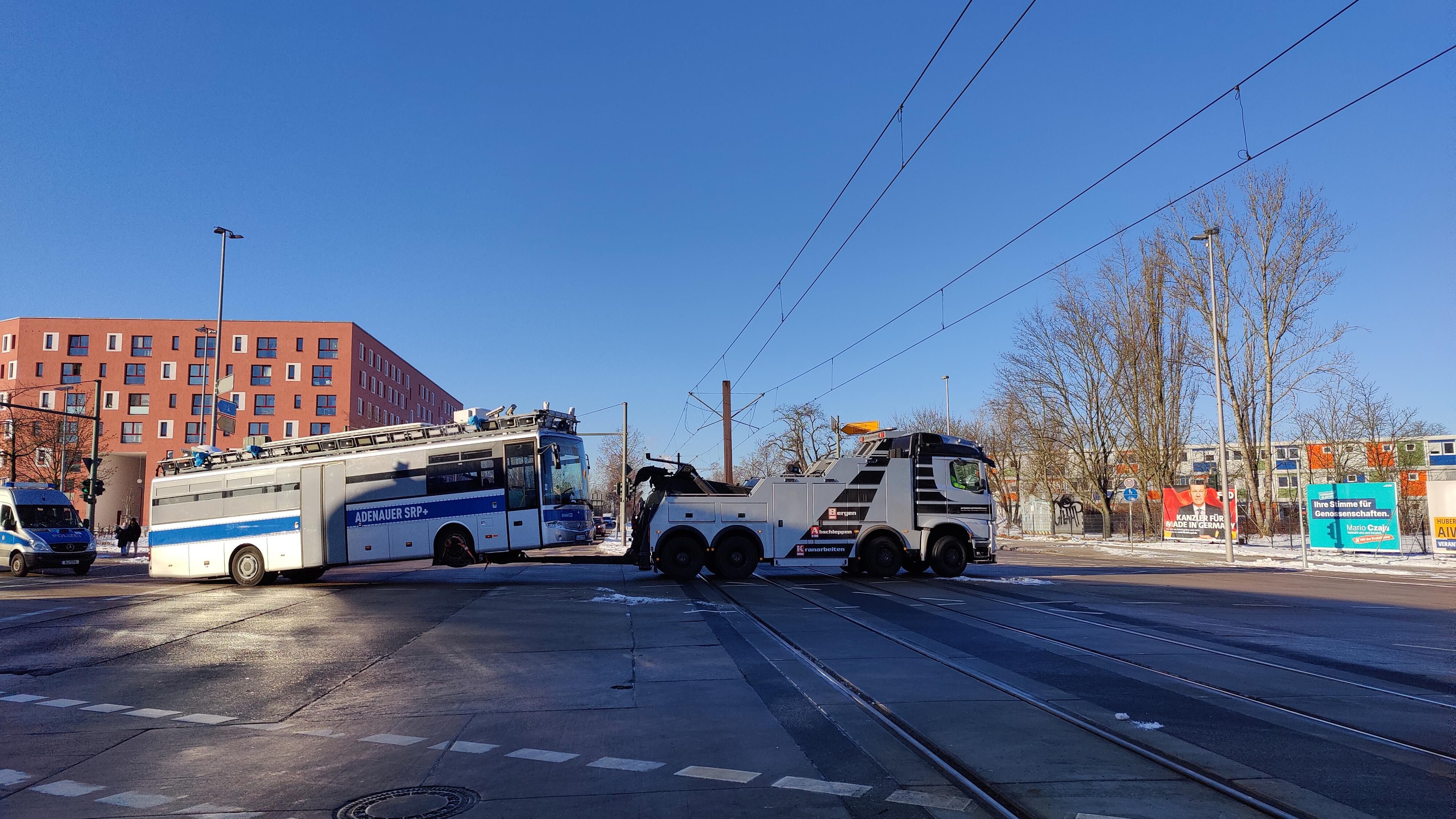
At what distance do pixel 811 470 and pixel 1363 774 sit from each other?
15346 mm

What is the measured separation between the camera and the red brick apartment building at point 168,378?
65500 millimetres

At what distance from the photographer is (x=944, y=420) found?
6562 centimetres

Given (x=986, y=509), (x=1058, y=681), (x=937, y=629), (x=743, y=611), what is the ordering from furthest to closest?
(x=986, y=509), (x=743, y=611), (x=937, y=629), (x=1058, y=681)

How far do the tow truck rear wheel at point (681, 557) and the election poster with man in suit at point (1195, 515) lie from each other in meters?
24.6

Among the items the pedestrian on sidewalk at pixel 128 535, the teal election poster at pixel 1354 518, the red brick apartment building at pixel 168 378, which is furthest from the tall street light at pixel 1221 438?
the red brick apartment building at pixel 168 378

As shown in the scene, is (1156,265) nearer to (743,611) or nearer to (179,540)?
(743,611)

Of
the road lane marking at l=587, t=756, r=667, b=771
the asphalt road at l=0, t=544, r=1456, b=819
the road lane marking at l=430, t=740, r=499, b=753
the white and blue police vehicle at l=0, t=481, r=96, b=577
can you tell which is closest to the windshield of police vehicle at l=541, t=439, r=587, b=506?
the asphalt road at l=0, t=544, r=1456, b=819

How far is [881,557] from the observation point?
1975cm

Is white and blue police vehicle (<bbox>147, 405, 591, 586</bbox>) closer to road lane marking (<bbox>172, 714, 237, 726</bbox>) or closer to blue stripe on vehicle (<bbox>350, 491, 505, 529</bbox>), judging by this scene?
blue stripe on vehicle (<bbox>350, 491, 505, 529</bbox>)

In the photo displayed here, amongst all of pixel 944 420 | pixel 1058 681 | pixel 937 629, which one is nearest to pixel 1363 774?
pixel 1058 681

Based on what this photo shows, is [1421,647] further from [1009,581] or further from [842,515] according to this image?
[842,515]

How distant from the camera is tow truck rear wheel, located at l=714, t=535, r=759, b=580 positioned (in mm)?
19266

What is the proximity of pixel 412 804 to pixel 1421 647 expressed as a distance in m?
11.0

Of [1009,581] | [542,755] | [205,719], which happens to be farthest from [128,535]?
[542,755]
